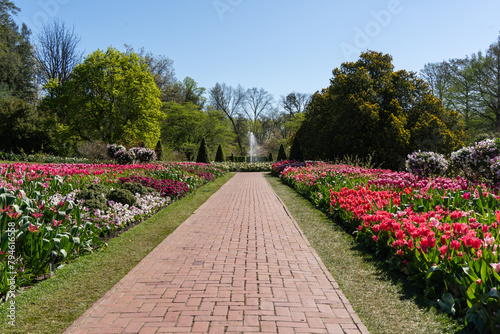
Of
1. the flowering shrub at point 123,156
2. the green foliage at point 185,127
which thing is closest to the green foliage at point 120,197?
the flowering shrub at point 123,156

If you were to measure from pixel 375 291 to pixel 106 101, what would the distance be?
27.7 meters

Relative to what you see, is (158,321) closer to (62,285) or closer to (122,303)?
(122,303)

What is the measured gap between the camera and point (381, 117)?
76.9 feet

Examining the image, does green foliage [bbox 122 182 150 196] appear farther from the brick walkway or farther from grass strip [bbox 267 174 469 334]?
grass strip [bbox 267 174 469 334]

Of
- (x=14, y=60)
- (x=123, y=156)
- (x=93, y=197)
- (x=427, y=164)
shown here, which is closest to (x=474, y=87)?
(x=427, y=164)

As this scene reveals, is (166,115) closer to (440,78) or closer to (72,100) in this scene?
(72,100)

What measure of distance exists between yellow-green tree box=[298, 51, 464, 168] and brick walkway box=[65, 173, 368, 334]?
18.3m

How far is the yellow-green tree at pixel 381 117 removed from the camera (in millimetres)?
22797

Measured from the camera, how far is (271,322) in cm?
307

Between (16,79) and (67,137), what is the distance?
16.6m

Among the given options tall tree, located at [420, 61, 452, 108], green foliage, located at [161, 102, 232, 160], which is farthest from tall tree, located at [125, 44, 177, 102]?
tall tree, located at [420, 61, 452, 108]

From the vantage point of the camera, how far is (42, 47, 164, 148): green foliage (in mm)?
26344

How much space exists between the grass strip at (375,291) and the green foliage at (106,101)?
24.2 metres

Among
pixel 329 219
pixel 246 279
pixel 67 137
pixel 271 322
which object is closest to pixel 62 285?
pixel 246 279
